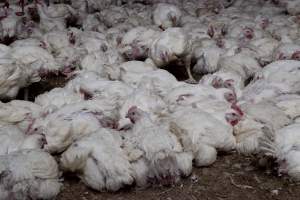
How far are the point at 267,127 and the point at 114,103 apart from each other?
1.45 meters

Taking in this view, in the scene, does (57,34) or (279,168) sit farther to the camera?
(57,34)

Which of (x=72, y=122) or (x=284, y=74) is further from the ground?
(x=284, y=74)

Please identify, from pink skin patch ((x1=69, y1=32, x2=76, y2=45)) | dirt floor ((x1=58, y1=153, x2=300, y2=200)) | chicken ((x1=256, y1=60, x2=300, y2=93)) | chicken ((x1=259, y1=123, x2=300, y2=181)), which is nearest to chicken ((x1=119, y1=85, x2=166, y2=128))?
dirt floor ((x1=58, y1=153, x2=300, y2=200))

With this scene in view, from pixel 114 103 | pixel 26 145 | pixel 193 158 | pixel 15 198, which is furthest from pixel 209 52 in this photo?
pixel 15 198

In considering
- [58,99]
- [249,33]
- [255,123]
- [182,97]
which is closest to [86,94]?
[58,99]

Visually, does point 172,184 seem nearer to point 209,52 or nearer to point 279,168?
point 279,168

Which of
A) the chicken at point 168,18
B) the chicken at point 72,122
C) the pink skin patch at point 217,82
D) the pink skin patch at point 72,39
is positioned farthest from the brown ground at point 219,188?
the chicken at point 168,18

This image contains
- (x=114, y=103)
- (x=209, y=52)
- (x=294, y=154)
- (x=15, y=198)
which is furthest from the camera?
(x=209, y=52)

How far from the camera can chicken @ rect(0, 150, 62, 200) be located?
3.33m

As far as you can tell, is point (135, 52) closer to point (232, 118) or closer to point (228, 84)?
point (228, 84)

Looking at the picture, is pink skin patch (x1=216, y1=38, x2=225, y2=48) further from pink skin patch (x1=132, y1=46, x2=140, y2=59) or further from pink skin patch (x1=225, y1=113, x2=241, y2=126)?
pink skin patch (x1=225, y1=113, x2=241, y2=126)

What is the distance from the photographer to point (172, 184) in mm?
3672

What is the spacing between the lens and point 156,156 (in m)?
3.63

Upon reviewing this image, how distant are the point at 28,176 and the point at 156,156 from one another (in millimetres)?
955
